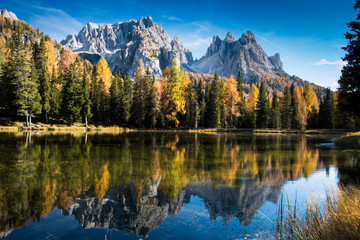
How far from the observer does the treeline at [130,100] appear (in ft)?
180

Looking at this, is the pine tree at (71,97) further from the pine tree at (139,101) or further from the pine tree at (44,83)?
the pine tree at (139,101)

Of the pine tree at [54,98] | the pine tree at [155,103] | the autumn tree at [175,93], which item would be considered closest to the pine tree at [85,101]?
the pine tree at [54,98]

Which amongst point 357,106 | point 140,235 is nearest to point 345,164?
point 357,106

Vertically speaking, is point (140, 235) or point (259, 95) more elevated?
point (259, 95)

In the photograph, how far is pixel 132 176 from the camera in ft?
41.5

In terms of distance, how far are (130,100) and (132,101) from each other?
0.63 m

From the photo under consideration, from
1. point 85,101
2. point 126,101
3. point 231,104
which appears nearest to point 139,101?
point 126,101

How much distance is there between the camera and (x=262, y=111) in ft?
253

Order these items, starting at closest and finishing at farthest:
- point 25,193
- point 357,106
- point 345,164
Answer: point 25,193
point 345,164
point 357,106

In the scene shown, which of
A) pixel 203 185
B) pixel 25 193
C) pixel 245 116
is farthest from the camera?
pixel 245 116

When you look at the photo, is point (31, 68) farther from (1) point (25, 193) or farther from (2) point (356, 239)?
(2) point (356, 239)

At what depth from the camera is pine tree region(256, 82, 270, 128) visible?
76688 mm

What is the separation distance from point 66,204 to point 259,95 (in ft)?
254

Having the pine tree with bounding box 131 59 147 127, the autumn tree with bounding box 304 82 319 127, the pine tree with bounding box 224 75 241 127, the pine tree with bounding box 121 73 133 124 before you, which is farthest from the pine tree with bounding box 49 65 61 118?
the autumn tree with bounding box 304 82 319 127
